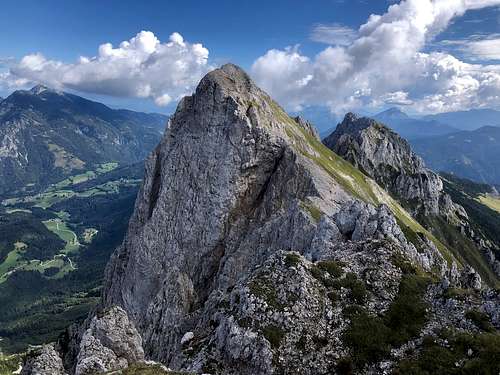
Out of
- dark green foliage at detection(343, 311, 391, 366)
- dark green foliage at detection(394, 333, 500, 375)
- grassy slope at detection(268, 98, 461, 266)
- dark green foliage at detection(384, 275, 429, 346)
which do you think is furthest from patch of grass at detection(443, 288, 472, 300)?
grassy slope at detection(268, 98, 461, 266)

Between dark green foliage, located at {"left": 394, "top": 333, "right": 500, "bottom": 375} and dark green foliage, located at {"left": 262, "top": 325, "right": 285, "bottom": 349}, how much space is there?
9955 mm

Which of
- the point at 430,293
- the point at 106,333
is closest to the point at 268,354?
the point at 430,293

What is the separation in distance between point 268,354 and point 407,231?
7464cm

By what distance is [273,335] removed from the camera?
3728 cm

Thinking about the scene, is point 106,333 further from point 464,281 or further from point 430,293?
point 464,281

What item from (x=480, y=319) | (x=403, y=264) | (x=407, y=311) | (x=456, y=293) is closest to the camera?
(x=480, y=319)

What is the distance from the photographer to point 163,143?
123000 millimetres

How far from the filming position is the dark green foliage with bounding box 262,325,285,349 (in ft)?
121

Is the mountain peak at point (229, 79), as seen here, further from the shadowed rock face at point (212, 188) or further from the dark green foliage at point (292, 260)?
the dark green foliage at point (292, 260)

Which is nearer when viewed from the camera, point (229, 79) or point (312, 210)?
point (312, 210)

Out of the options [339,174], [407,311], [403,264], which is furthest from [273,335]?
[339,174]

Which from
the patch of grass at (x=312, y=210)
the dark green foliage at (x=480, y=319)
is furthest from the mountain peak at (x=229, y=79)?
the dark green foliage at (x=480, y=319)

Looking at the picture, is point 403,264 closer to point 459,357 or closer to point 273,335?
point 459,357

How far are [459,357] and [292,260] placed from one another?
18.3 meters
